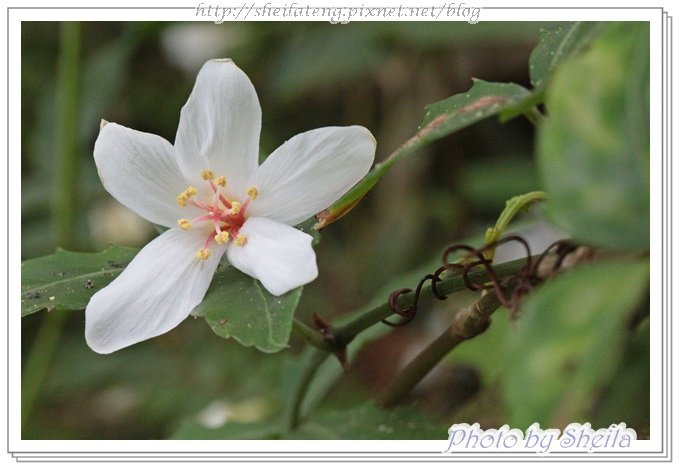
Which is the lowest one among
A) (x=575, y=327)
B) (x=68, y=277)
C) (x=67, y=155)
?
(x=575, y=327)

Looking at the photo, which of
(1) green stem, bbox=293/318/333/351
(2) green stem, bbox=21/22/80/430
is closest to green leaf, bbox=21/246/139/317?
(1) green stem, bbox=293/318/333/351

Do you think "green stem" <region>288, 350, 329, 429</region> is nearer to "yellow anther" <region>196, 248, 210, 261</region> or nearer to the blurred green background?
"yellow anther" <region>196, 248, 210, 261</region>

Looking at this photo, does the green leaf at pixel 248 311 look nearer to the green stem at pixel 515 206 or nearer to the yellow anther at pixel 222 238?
the yellow anther at pixel 222 238

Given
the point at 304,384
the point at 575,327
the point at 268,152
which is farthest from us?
the point at 268,152

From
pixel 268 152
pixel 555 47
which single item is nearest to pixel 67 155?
pixel 268 152

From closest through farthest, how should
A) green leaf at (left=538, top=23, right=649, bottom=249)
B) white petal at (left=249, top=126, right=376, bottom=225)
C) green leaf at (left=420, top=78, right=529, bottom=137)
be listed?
1. green leaf at (left=538, top=23, right=649, bottom=249)
2. green leaf at (left=420, top=78, right=529, bottom=137)
3. white petal at (left=249, top=126, right=376, bottom=225)

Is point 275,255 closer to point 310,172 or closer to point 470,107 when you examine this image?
point 310,172
